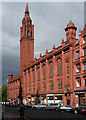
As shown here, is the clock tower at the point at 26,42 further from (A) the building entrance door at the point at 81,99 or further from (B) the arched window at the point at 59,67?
(A) the building entrance door at the point at 81,99

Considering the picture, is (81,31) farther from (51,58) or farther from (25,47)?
(25,47)

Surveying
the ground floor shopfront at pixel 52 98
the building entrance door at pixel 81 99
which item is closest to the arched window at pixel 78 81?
the building entrance door at pixel 81 99

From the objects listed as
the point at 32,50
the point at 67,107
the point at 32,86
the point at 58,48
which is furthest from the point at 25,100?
the point at 67,107

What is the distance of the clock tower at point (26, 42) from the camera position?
82562mm

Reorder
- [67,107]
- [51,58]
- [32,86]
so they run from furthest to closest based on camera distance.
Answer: [32,86]
[51,58]
[67,107]

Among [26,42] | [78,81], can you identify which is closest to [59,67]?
[78,81]

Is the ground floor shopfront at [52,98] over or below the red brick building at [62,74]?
below

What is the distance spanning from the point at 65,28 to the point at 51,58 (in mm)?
10292

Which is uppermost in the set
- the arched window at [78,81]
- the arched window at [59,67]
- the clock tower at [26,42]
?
the clock tower at [26,42]

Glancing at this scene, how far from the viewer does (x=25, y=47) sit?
82750 millimetres

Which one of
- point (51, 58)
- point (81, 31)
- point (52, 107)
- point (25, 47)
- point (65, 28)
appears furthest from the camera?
point (25, 47)

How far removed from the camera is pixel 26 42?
8350cm

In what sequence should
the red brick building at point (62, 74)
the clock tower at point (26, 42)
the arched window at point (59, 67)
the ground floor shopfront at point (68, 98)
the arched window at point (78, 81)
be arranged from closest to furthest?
the ground floor shopfront at point (68, 98) → the red brick building at point (62, 74) → the arched window at point (78, 81) → the arched window at point (59, 67) → the clock tower at point (26, 42)

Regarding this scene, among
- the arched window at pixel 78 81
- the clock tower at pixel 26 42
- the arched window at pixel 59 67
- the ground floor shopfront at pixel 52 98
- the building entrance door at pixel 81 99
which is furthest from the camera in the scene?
the clock tower at pixel 26 42
